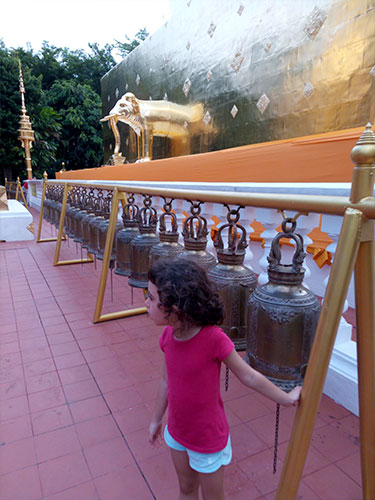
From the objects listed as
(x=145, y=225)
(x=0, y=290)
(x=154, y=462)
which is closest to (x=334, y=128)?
(x=145, y=225)

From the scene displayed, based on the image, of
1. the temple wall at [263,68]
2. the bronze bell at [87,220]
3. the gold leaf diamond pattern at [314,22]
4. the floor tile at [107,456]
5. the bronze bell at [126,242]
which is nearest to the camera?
the floor tile at [107,456]

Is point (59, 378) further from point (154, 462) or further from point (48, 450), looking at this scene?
point (154, 462)

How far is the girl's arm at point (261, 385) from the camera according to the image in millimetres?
1159

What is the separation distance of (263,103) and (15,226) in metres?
5.91

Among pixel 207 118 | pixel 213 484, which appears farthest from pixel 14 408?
pixel 207 118

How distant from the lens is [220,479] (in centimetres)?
132

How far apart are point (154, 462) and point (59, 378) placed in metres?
1.08

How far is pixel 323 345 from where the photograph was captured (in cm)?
109

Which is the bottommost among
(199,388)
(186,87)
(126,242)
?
(199,388)

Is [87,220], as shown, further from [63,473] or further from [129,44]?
[129,44]

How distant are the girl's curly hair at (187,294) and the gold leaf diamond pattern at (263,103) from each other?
558cm

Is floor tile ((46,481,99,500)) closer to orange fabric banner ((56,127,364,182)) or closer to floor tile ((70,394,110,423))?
floor tile ((70,394,110,423))

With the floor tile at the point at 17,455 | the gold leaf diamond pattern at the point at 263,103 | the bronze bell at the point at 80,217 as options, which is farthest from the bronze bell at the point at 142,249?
the gold leaf diamond pattern at the point at 263,103

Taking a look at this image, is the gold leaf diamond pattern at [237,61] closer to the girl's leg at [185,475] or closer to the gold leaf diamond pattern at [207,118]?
the gold leaf diamond pattern at [207,118]
